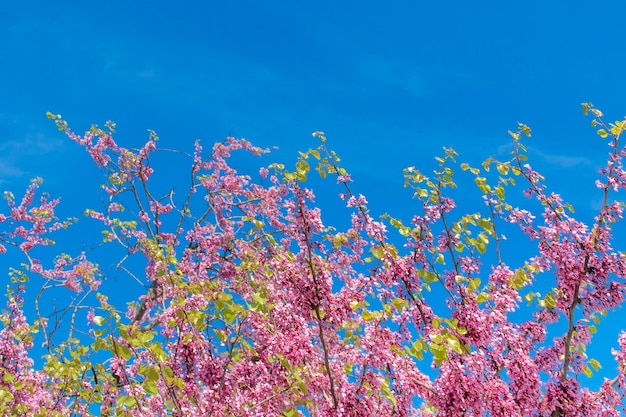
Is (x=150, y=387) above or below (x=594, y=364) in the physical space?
below

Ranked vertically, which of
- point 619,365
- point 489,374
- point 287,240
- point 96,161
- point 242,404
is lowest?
point 242,404

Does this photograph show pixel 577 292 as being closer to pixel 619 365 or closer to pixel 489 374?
pixel 619 365

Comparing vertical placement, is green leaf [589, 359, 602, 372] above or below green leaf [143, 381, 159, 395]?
above

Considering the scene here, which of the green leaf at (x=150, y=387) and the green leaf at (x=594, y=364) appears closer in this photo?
the green leaf at (x=150, y=387)

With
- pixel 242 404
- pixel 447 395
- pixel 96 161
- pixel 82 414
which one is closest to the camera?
pixel 447 395

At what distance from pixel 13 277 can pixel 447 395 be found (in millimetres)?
9520

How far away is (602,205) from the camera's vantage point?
691 cm

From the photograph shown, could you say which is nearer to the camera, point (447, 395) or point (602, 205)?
point (447, 395)

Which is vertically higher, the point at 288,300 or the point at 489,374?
the point at 288,300

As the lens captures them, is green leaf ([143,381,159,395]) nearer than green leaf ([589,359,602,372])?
Yes

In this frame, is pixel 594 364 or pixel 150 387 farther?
pixel 594 364

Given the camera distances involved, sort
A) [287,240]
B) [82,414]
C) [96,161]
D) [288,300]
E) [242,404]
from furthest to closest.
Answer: [96,161], [287,240], [82,414], [288,300], [242,404]

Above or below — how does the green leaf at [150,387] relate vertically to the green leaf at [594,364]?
below

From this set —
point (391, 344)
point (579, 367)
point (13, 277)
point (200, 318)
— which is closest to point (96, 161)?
point (13, 277)
